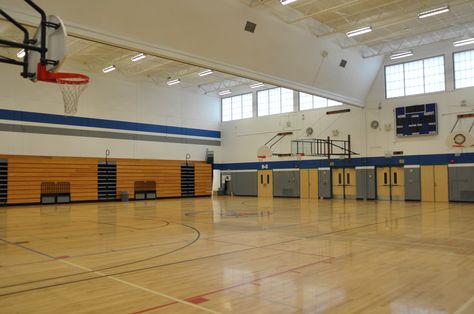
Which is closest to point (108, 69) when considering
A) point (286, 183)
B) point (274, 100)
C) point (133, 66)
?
point (133, 66)

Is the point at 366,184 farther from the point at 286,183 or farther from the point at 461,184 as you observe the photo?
the point at 286,183

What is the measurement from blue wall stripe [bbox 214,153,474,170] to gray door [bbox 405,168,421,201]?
481 millimetres

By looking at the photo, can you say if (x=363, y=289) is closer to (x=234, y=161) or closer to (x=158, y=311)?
(x=158, y=311)

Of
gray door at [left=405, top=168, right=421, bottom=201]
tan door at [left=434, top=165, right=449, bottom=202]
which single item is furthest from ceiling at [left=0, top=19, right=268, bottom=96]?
tan door at [left=434, top=165, right=449, bottom=202]

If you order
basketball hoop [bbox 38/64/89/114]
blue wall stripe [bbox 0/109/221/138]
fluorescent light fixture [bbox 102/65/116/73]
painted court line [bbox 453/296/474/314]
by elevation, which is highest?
fluorescent light fixture [bbox 102/65/116/73]

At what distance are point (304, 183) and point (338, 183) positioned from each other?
2306 millimetres

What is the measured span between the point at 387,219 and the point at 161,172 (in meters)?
17.0

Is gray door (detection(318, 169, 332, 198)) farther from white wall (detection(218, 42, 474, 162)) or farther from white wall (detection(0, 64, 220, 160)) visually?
white wall (detection(0, 64, 220, 160))

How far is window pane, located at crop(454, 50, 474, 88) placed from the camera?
1948 centimetres

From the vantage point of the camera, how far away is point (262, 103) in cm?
2823

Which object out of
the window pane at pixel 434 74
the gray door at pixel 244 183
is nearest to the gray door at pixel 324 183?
the gray door at pixel 244 183

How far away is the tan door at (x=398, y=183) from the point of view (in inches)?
861

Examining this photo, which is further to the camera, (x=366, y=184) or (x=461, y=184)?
(x=366, y=184)

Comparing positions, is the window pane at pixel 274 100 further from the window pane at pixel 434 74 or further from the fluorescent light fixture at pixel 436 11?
the fluorescent light fixture at pixel 436 11
